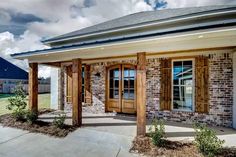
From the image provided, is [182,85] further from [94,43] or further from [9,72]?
[9,72]

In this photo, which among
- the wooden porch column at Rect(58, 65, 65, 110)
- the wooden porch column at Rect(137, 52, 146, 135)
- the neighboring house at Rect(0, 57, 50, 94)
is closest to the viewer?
the wooden porch column at Rect(137, 52, 146, 135)

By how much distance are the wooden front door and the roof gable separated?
2791cm

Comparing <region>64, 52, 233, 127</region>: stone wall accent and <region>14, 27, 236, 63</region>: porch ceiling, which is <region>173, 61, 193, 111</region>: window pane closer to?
<region>64, 52, 233, 127</region>: stone wall accent

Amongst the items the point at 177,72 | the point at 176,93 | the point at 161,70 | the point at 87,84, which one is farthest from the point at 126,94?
the point at 177,72

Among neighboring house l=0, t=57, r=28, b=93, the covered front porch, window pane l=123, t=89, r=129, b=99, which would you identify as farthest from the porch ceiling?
neighboring house l=0, t=57, r=28, b=93

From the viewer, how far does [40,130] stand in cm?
609

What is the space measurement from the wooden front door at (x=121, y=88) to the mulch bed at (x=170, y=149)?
11.5ft

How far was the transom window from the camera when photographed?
7066 millimetres

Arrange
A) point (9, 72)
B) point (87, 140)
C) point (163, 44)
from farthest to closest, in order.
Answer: point (9, 72)
point (87, 140)
point (163, 44)

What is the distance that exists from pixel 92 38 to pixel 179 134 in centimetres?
643

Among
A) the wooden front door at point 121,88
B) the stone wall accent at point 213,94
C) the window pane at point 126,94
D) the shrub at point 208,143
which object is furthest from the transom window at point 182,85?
the shrub at point 208,143

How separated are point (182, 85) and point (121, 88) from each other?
2.88 m

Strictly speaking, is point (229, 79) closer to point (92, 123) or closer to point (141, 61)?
point (141, 61)

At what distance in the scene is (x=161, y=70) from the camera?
7488 millimetres
